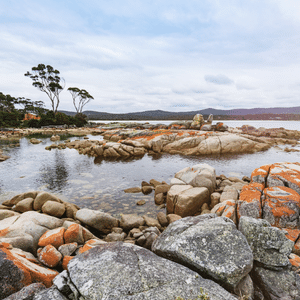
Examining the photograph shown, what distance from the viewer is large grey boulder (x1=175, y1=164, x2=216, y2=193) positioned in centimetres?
1255

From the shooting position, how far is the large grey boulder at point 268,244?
186 inches

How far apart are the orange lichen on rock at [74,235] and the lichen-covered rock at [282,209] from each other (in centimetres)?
732

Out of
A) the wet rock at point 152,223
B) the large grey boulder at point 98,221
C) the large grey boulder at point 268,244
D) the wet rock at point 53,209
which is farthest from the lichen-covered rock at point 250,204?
the wet rock at point 53,209

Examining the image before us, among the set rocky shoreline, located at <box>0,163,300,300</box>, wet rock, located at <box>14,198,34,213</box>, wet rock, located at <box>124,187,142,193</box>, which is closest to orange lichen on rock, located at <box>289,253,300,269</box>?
rocky shoreline, located at <box>0,163,300,300</box>

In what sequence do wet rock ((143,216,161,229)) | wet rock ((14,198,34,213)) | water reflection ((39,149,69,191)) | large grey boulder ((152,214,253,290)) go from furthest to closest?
water reflection ((39,149,69,191)), wet rock ((14,198,34,213)), wet rock ((143,216,161,229)), large grey boulder ((152,214,253,290))

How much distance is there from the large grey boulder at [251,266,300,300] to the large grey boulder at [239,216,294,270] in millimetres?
174

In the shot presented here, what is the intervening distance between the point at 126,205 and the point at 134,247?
7604 millimetres

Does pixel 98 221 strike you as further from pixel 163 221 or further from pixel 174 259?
pixel 174 259

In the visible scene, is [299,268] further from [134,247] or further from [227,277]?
[134,247]

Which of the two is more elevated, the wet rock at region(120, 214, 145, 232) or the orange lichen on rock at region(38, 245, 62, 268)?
the orange lichen on rock at region(38, 245, 62, 268)

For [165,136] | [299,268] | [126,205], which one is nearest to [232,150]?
[165,136]

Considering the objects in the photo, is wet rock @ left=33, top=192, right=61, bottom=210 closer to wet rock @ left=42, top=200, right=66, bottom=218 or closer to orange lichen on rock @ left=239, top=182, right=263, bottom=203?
wet rock @ left=42, top=200, right=66, bottom=218

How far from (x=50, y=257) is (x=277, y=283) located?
20.6 ft

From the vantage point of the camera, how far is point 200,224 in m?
5.23
